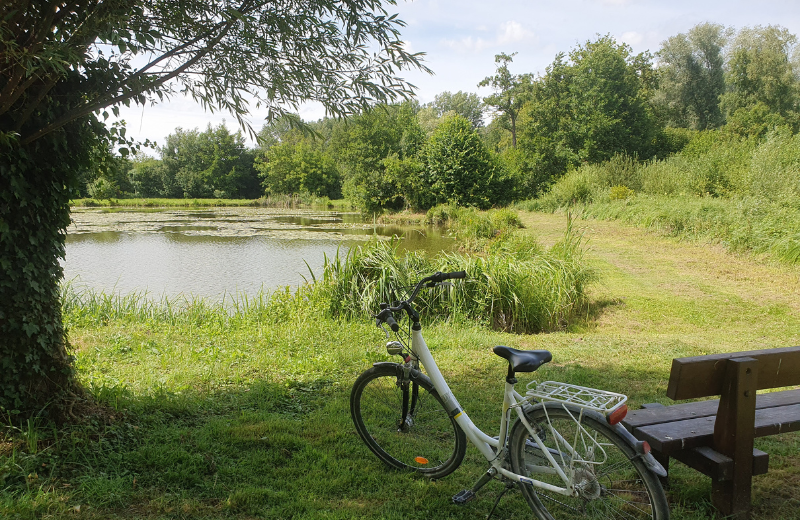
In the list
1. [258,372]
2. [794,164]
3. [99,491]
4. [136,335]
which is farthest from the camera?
[794,164]

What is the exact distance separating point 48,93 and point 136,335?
3577 mm

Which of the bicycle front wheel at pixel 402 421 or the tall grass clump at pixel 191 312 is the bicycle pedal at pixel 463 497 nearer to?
the bicycle front wheel at pixel 402 421

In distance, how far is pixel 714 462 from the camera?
224 cm

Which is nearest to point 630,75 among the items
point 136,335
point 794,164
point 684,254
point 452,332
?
point 794,164

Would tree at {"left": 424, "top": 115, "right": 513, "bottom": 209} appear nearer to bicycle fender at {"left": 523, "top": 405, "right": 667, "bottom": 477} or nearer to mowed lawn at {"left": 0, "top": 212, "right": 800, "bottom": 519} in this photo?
mowed lawn at {"left": 0, "top": 212, "right": 800, "bottom": 519}

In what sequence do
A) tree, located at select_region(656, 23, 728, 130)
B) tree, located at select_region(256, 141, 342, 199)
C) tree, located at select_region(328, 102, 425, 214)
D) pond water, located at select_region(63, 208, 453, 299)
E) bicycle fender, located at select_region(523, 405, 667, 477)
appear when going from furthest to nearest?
tree, located at select_region(256, 141, 342, 199)
tree, located at select_region(656, 23, 728, 130)
tree, located at select_region(328, 102, 425, 214)
pond water, located at select_region(63, 208, 453, 299)
bicycle fender, located at select_region(523, 405, 667, 477)

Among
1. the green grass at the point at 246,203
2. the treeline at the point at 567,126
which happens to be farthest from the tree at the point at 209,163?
the green grass at the point at 246,203

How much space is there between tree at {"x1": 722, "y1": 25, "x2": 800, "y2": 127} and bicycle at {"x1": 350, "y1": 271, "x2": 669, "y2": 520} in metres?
39.5

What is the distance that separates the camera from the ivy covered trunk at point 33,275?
2.61m

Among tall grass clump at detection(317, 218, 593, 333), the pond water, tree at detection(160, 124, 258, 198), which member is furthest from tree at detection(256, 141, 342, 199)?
tall grass clump at detection(317, 218, 593, 333)

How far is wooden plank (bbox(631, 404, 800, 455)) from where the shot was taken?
90.6 inches

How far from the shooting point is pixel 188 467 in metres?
2.77

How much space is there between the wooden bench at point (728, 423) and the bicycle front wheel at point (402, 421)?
40.9 inches

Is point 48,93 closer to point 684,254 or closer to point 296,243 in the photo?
point 684,254
